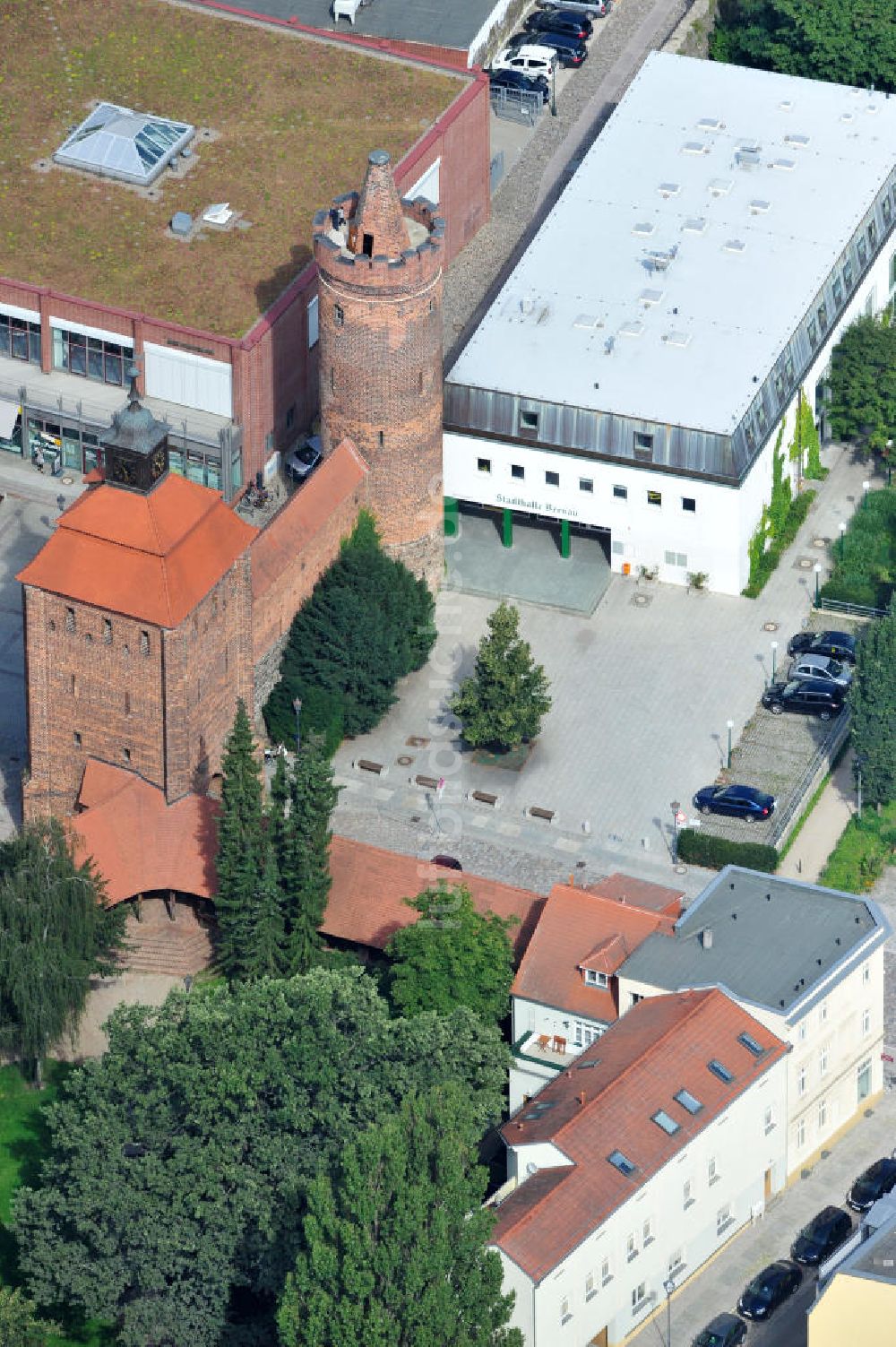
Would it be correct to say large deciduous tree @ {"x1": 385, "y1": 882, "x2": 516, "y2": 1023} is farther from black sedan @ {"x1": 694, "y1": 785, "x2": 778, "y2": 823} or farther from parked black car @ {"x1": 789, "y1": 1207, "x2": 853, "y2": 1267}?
black sedan @ {"x1": 694, "y1": 785, "x2": 778, "y2": 823}

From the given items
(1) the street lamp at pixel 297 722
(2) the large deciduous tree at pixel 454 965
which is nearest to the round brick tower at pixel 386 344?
(1) the street lamp at pixel 297 722

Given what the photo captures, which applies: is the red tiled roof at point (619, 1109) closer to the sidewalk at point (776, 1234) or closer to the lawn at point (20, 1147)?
the sidewalk at point (776, 1234)

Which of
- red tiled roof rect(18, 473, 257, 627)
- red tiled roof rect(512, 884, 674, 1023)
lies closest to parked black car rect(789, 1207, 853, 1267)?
red tiled roof rect(512, 884, 674, 1023)

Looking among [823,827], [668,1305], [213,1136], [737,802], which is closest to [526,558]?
[737,802]

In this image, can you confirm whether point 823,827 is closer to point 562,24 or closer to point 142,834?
point 142,834

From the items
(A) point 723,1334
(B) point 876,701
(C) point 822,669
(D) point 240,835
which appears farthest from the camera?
(C) point 822,669
